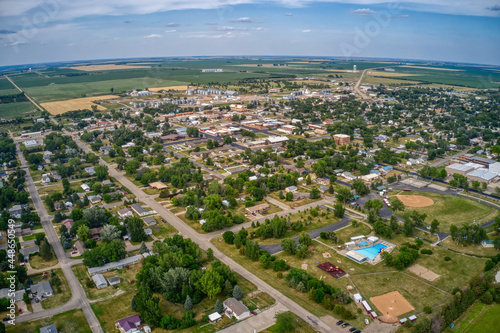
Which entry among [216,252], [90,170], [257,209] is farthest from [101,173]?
[216,252]

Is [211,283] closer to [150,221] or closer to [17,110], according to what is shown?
[150,221]

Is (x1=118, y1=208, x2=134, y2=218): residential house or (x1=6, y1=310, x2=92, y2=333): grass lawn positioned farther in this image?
(x1=118, y1=208, x2=134, y2=218): residential house

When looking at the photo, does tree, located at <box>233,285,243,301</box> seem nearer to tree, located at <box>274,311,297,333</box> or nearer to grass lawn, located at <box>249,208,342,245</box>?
tree, located at <box>274,311,297,333</box>

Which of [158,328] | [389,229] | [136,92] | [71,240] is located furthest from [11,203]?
[136,92]

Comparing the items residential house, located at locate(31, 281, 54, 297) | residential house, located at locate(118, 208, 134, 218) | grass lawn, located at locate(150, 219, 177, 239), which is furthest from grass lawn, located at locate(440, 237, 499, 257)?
residential house, located at locate(31, 281, 54, 297)

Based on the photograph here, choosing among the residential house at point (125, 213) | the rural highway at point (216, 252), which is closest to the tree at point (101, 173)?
the rural highway at point (216, 252)

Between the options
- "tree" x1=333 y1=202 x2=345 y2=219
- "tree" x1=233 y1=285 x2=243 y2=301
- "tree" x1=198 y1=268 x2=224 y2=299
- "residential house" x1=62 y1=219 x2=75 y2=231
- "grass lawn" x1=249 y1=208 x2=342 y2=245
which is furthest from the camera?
"tree" x1=333 y1=202 x2=345 y2=219
